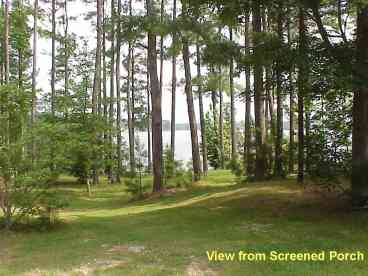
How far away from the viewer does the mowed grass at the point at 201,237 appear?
6836 millimetres

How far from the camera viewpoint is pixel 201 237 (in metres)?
9.19

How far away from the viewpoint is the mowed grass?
6836 mm

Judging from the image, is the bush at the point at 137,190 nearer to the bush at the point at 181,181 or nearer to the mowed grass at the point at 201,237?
the bush at the point at 181,181

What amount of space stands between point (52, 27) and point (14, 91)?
2154cm

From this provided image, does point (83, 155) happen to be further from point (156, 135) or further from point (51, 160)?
point (51, 160)

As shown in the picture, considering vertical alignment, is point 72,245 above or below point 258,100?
below

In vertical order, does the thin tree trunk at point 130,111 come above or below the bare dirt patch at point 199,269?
above

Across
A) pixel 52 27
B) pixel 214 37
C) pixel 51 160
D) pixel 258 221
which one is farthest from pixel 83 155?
pixel 52 27

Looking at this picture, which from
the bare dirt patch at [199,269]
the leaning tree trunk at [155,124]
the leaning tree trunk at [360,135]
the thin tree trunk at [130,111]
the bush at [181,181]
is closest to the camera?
the bare dirt patch at [199,269]

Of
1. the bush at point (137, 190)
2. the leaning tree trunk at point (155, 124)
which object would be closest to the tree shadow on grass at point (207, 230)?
the leaning tree trunk at point (155, 124)

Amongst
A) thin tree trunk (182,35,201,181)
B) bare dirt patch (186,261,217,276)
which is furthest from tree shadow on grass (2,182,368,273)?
thin tree trunk (182,35,201,181)

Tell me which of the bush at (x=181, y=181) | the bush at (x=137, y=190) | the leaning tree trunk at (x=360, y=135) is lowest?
the bush at (x=137, y=190)

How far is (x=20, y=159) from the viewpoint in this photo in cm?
1054

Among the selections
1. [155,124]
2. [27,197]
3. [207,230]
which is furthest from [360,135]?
[155,124]
